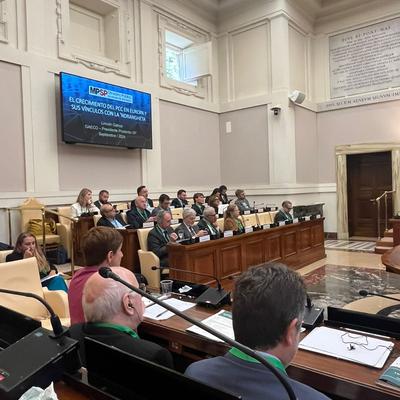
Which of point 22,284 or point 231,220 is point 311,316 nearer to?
point 22,284

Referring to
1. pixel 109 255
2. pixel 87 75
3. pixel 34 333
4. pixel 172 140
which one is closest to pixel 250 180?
pixel 172 140

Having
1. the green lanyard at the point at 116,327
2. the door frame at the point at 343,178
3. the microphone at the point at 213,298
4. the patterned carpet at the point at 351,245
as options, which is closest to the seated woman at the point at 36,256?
the microphone at the point at 213,298

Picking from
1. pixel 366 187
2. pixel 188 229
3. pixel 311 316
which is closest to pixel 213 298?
pixel 311 316

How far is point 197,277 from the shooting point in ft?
14.3

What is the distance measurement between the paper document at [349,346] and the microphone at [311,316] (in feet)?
0.11

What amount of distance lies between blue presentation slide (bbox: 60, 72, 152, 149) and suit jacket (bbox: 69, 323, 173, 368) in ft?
19.4

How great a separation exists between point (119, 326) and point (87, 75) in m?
6.82

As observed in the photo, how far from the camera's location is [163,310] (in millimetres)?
1989

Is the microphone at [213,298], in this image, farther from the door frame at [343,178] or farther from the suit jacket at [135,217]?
the door frame at [343,178]

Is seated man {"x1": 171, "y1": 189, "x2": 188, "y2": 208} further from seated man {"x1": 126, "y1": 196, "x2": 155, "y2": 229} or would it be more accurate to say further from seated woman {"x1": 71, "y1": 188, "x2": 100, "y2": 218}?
seated woman {"x1": 71, "y1": 188, "x2": 100, "y2": 218}

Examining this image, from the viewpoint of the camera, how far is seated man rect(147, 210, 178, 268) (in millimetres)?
4570

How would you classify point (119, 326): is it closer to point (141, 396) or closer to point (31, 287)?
point (141, 396)

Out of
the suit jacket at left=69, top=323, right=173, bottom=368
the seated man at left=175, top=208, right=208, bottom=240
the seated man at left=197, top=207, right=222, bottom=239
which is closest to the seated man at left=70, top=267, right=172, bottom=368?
the suit jacket at left=69, top=323, right=173, bottom=368

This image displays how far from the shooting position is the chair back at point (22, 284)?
2805 millimetres
